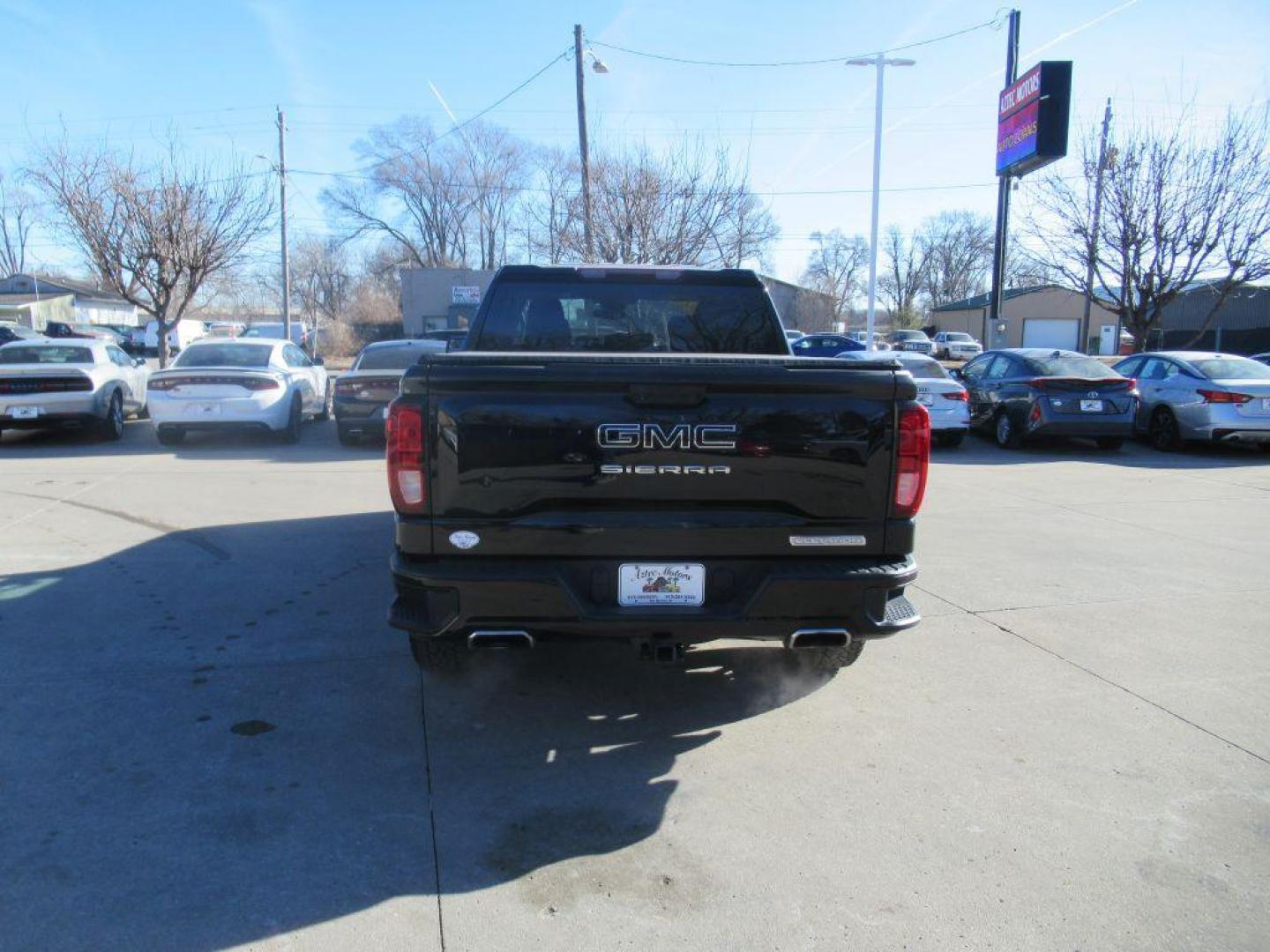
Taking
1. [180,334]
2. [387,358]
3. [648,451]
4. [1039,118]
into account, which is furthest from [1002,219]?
[180,334]

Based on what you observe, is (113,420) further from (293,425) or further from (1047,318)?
(1047,318)

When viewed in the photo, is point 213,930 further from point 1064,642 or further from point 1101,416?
point 1101,416

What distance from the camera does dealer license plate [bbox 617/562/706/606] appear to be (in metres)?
3.30

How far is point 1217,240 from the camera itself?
66.4 ft

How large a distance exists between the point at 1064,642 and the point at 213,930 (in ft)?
14.4

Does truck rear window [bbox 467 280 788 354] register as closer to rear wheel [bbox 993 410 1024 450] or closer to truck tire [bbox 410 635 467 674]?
truck tire [bbox 410 635 467 674]

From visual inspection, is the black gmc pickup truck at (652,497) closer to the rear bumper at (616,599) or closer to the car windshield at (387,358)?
the rear bumper at (616,599)

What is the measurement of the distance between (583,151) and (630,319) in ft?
61.2

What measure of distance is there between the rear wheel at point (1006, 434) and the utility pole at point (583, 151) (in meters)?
10.7

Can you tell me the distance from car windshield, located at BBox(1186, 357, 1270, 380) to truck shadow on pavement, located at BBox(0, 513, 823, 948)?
12.1 metres

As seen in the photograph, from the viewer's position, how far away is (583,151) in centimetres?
2227

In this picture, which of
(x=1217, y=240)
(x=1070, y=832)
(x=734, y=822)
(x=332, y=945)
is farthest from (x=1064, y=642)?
(x=1217, y=240)

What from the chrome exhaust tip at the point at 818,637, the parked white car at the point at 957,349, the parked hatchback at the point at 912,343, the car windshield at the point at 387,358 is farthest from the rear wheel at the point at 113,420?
the parked white car at the point at 957,349

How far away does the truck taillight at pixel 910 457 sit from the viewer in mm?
3334
